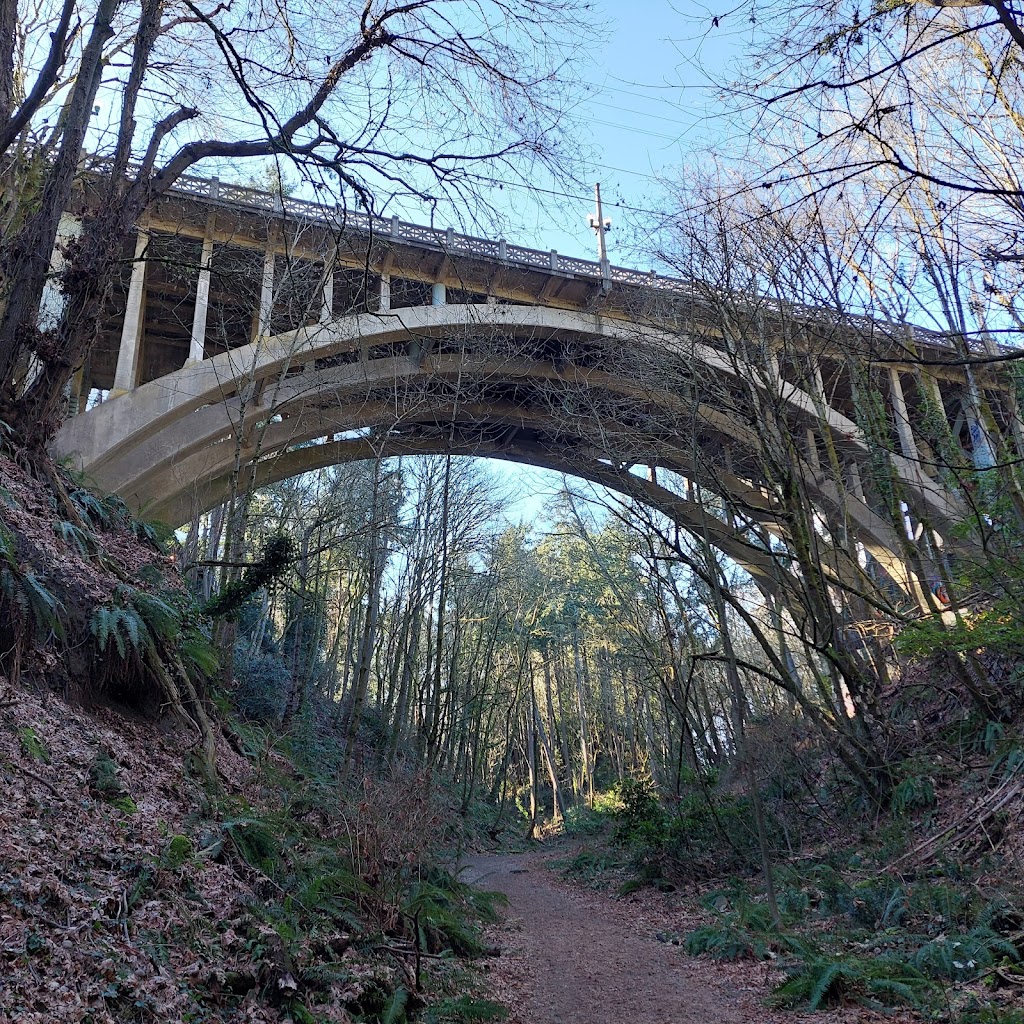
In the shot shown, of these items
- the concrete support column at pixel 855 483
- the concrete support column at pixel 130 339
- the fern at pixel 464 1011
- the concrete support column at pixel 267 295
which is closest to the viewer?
the fern at pixel 464 1011

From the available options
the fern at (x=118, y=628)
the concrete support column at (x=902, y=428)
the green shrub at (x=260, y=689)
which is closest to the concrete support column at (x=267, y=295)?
the green shrub at (x=260, y=689)

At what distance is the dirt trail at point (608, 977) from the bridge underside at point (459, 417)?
4.44 metres

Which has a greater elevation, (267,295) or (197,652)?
(267,295)

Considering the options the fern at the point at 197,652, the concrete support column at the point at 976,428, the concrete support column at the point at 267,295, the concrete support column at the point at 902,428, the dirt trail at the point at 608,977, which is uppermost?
the concrete support column at the point at 267,295

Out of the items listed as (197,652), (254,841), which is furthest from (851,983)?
(197,652)

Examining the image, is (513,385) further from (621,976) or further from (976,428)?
(621,976)

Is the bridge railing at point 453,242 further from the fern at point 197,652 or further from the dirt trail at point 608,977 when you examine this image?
the dirt trail at point 608,977

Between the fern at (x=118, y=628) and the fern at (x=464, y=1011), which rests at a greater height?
the fern at (x=118, y=628)

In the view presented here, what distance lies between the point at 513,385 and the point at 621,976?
13.7 meters

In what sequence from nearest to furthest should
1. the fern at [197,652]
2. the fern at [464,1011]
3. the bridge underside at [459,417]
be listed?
the fern at [464,1011] < the fern at [197,652] < the bridge underside at [459,417]

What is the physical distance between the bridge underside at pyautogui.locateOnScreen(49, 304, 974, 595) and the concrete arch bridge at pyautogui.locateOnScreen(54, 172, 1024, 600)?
59 millimetres

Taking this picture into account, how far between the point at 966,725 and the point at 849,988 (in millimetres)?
5297

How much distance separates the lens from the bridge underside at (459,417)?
32.2 ft

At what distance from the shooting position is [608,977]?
5.62 metres
